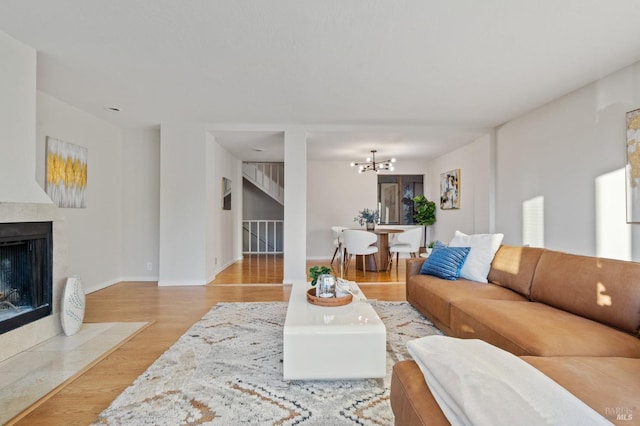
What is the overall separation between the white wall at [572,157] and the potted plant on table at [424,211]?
2.85 m

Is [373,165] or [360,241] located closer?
[360,241]

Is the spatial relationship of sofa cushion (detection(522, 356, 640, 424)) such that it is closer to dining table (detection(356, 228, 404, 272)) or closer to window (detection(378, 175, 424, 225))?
dining table (detection(356, 228, 404, 272))

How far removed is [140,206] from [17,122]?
8.53 feet

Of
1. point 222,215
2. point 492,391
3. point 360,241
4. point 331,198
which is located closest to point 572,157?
point 360,241

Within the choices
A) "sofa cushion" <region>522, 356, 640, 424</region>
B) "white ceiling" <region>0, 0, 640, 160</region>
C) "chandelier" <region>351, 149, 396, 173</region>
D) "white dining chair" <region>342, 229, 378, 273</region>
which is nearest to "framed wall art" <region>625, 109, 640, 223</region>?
"white ceiling" <region>0, 0, 640, 160</region>

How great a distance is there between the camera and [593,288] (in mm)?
1998

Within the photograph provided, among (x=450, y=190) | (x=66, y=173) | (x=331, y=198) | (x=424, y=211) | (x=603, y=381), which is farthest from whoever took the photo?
(x=331, y=198)

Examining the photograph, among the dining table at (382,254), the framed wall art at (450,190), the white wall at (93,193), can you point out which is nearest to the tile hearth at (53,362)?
the white wall at (93,193)

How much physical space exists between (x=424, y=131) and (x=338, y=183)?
307 cm

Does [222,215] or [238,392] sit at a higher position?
[222,215]

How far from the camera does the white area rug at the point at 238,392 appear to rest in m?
1.63

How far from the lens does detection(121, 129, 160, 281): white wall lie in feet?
16.4

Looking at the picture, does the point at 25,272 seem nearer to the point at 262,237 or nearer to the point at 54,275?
the point at 54,275

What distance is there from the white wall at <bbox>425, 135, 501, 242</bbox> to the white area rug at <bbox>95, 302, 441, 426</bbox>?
327 cm
